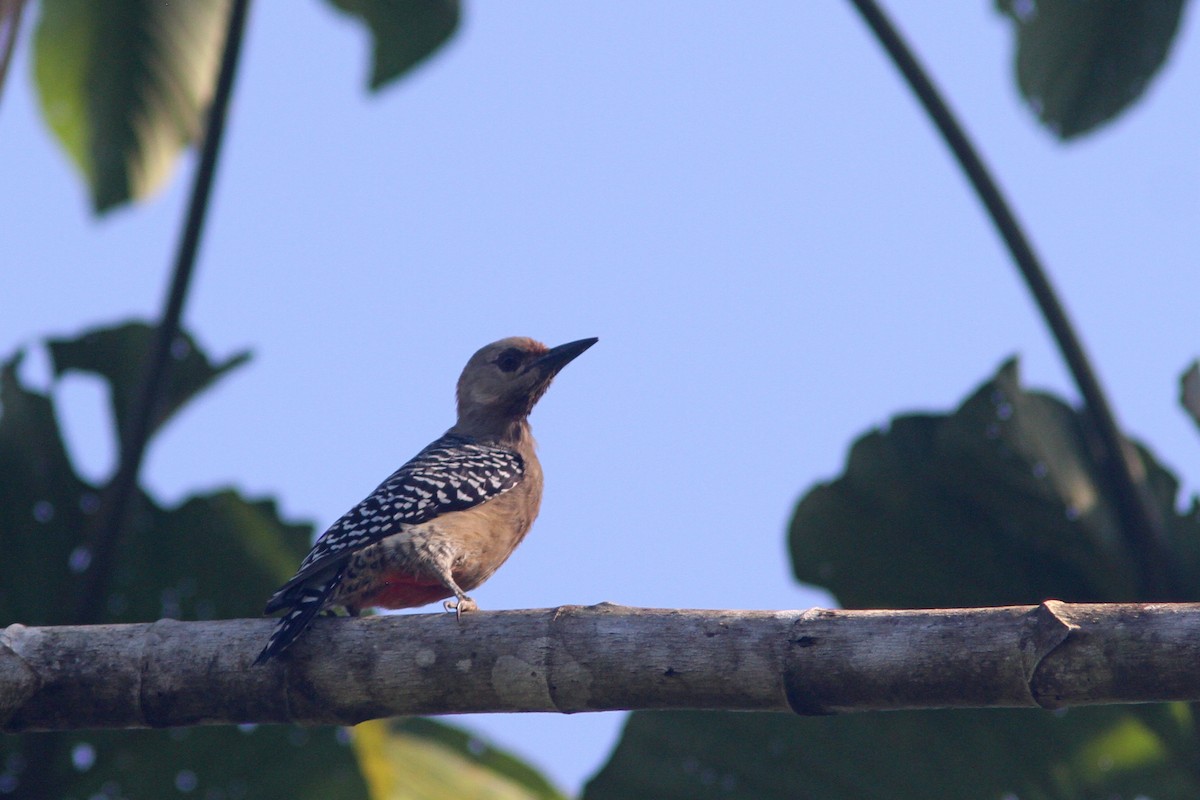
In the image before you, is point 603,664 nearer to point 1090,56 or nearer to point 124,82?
point 1090,56

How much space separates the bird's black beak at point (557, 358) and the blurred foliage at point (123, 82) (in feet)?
10.2

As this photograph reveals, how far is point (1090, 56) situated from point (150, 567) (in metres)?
5.38

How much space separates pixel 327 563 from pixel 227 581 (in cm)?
193

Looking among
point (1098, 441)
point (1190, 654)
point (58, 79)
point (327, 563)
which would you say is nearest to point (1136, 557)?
point (1098, 441)

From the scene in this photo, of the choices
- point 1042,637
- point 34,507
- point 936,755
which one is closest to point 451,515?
point 34,507

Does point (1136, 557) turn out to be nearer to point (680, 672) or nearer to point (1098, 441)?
point (1098, 441)

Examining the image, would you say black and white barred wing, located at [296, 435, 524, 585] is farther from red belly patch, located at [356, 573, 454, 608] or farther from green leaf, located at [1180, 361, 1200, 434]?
green leaf, located at [1180, 361, 1200, 434]

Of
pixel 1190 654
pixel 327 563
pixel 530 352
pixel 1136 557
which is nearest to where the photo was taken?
pixel 1190 654

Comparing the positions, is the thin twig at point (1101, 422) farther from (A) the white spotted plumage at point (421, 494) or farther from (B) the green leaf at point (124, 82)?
(B) the green leaf at point (124, 82)

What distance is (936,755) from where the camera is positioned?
5.75m

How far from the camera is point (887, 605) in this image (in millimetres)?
6000

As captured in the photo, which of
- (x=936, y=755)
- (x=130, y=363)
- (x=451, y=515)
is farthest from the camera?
(x=130, y=363)

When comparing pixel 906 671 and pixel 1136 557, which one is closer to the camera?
pixel 906 671

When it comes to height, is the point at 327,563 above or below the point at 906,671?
above
